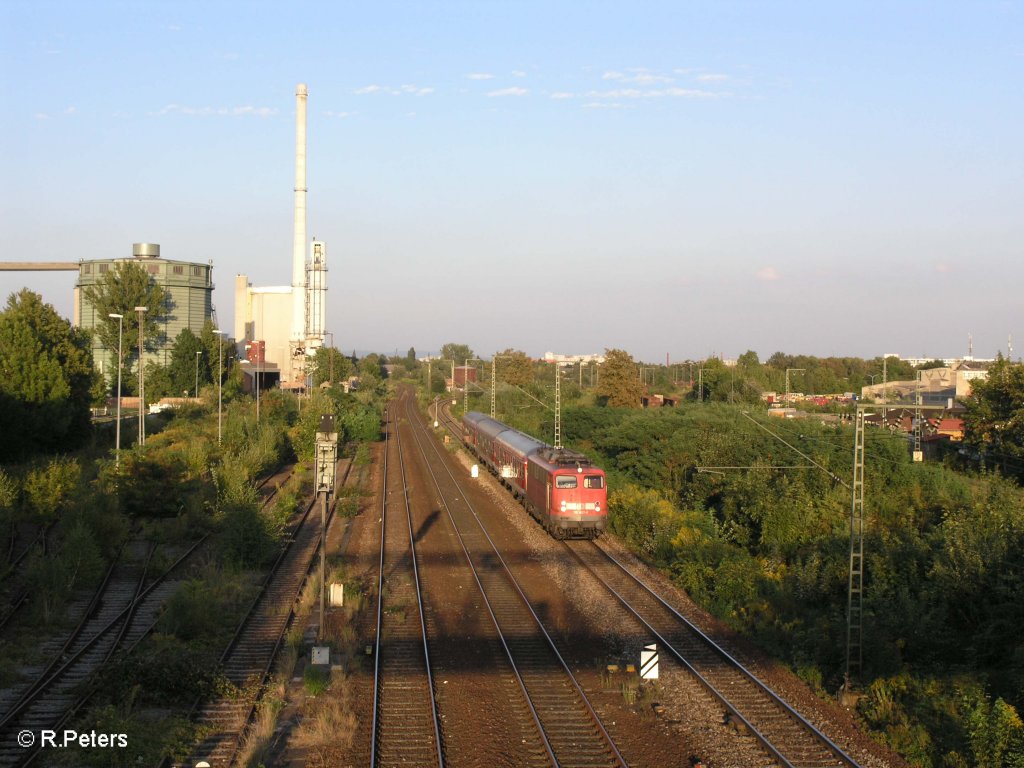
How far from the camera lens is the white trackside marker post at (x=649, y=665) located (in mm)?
13766

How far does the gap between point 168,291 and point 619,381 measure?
42762 millimetres

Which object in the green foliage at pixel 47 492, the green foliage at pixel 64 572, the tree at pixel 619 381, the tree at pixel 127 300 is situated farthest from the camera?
the tree at pixel 127 300

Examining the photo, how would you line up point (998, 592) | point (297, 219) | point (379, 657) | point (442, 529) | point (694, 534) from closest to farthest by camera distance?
point (379, 657), point (998, 592), point (694, 534), point (442, 529), point (297, 219)

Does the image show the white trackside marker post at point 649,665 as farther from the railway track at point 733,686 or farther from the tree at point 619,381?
the tree at point 619,381

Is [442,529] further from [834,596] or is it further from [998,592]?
[998,592]

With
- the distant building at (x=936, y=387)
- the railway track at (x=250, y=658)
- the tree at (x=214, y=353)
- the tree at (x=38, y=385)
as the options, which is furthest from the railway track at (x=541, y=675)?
the tree at (x=214, y=353)

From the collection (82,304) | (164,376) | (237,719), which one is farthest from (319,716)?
(82,304)

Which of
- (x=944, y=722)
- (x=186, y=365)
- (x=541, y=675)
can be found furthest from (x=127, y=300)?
(x=944, y=722)

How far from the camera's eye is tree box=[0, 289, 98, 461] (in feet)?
118

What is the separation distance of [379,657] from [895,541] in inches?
491

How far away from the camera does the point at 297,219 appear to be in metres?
77.1

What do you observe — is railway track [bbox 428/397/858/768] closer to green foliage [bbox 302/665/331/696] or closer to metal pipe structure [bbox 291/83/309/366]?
green foliage [bbox 302/665/331/696]

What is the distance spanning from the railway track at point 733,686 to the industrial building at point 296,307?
5381 centimetres

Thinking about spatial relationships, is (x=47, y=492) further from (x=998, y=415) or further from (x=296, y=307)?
(x=296, y=307)
